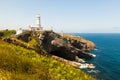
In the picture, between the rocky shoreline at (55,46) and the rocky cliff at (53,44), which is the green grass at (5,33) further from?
the rocky cliff at (53,44)

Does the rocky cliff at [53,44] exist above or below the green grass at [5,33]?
below

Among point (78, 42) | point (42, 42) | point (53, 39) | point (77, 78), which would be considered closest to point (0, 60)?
point (77, 78)

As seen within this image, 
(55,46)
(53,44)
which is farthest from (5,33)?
(55,46)

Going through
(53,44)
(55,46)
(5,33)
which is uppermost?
(5,33)

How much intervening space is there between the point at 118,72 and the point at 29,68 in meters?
56.8

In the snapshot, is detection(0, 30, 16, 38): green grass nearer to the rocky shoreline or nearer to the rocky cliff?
the rocky shoreline

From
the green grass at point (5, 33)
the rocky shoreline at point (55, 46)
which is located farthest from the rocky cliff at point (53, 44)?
the green grass at point (5, 33)

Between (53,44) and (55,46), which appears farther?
(55,46)

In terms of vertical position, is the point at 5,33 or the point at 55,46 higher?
the point at 5,33

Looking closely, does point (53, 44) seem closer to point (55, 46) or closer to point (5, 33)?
point (55, 46)

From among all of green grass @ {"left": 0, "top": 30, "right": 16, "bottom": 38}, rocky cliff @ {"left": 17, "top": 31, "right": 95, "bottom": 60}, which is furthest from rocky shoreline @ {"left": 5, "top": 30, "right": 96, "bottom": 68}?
green grass @ {"left": 0, "top": 30, "right": 16, "bottom": 38}

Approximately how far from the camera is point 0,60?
8484mm

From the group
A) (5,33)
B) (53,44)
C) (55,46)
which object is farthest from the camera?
(55,46)

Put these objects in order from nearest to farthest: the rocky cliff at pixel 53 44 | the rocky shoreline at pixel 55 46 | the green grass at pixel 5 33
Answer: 1. the rocky shoreline at pixel 55 46
2. the rocky cliff at pixel 53 44
3. the green grass at pixel 5 33
